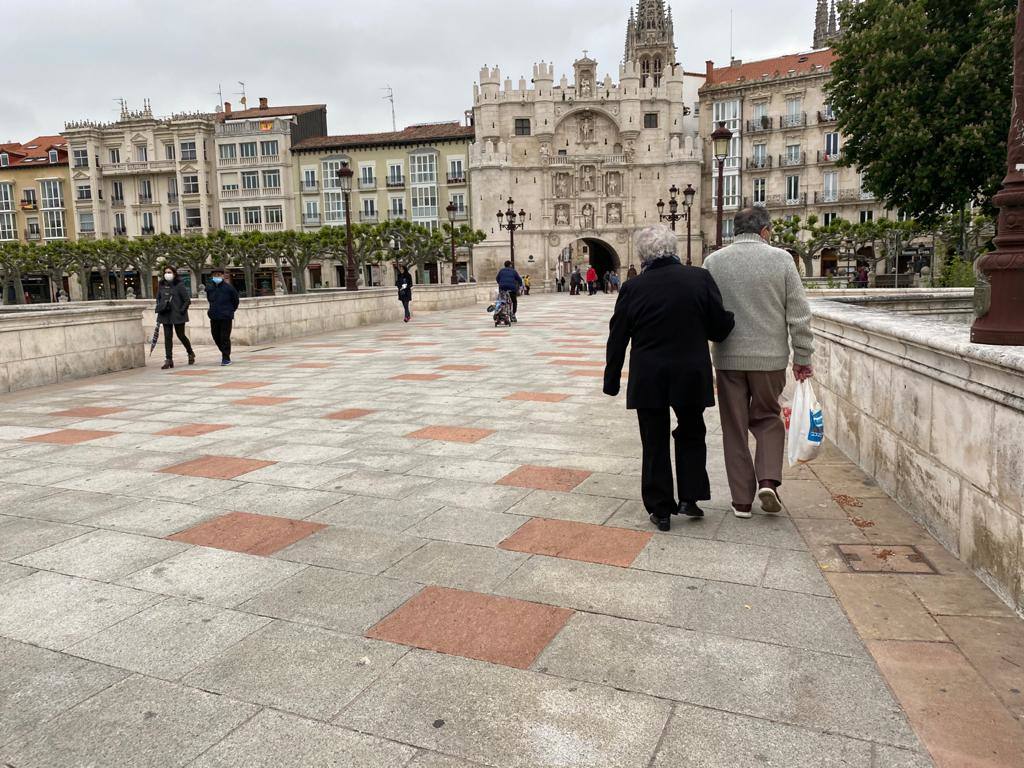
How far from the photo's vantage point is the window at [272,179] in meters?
60.5

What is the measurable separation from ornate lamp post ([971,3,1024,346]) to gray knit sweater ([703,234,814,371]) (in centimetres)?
89

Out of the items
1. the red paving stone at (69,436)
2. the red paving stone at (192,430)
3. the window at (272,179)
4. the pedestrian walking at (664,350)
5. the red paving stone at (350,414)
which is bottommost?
the red paving stone at (350,414)

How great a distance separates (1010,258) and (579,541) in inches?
104

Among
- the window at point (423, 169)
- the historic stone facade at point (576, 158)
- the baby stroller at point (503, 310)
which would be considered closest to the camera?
the baby stroller at point (503, 310)

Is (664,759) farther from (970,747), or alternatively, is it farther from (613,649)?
(970,747)

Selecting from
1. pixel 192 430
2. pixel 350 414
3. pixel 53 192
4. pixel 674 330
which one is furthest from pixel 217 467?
pixel 53 192

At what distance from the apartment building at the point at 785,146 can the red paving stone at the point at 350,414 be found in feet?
165

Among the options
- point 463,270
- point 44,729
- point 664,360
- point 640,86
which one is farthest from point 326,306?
point 640,86

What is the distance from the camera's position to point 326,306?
63.4ft

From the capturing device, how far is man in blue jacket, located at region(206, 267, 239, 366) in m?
12.5

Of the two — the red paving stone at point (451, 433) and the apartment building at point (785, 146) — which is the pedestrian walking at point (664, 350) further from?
the apartment building at point (785, 146)

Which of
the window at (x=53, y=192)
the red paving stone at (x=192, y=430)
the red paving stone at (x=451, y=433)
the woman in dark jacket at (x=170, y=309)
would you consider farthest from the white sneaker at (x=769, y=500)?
the window at (x=53, y=192)

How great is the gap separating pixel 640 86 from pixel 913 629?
200 ft

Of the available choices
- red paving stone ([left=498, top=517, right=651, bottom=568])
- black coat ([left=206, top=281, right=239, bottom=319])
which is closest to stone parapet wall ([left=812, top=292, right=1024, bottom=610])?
red paving stone ([left=498, top=517, right=651, bottom=568])
